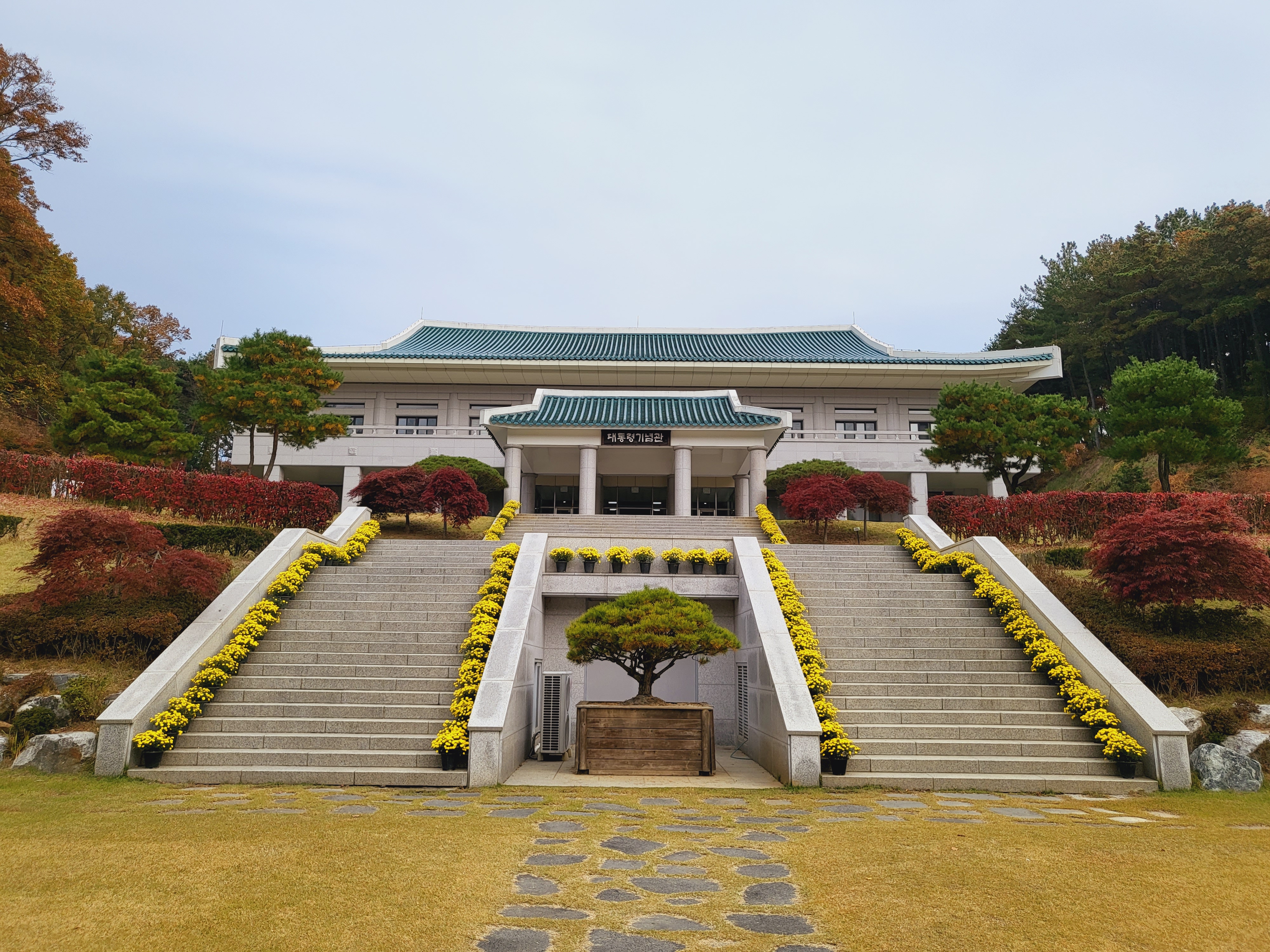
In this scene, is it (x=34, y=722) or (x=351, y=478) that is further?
(x=351, y=478)

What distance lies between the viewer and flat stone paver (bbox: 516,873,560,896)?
15.6 ft

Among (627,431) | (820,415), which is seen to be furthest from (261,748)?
(820,415)

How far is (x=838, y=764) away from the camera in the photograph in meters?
8.80

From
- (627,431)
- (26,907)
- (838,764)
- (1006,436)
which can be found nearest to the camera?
(26,907)

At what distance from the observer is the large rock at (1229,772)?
8.43m

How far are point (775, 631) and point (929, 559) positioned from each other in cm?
511

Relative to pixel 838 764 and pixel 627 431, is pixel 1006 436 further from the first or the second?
pixel 838 764

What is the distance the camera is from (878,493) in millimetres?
19375

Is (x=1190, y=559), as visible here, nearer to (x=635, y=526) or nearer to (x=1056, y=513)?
(x=1056, y=513)

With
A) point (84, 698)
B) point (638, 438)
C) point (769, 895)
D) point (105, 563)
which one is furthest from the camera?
point (638, 438)

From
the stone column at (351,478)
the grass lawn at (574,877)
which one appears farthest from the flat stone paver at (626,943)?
the stone column at (351,478)

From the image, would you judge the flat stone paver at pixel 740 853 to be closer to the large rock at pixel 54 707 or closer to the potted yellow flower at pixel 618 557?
the large rock at pixel 54 707

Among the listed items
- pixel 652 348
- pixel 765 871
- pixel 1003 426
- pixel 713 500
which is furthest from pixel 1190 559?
pixel 652 348

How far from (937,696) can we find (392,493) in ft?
42.3
